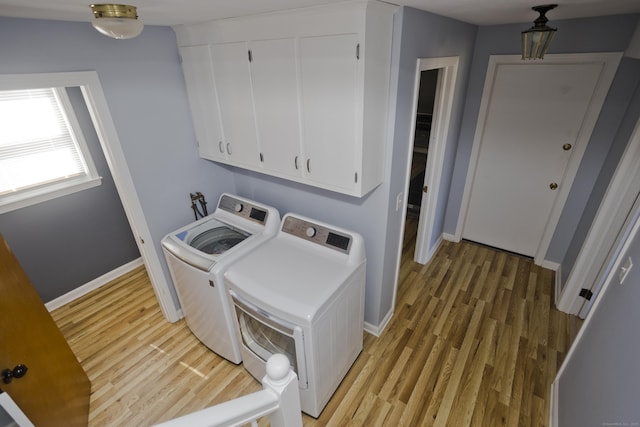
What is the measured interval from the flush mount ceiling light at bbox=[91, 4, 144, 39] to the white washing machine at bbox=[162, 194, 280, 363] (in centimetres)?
131

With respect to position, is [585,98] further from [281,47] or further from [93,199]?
[93,199]

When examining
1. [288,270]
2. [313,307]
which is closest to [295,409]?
[313,307]

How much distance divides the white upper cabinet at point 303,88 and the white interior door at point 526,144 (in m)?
1.84

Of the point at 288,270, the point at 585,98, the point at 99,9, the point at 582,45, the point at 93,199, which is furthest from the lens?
the point at 93,199

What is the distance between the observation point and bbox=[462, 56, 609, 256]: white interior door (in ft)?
8.59

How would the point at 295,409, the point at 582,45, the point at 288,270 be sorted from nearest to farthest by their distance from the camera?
the point at 295,409, the point at 288,270, the point at 582,45

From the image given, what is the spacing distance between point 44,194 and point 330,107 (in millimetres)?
2620

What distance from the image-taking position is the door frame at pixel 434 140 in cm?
217

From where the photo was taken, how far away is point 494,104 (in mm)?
2975

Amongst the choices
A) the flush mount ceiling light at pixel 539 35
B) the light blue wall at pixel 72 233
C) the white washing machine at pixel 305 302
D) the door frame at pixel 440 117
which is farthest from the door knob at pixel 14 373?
the flush mount ceiling light at pixel 539 35

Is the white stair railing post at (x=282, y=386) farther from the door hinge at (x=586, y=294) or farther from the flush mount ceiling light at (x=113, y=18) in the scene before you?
the door hinge at (x=586, y=294)

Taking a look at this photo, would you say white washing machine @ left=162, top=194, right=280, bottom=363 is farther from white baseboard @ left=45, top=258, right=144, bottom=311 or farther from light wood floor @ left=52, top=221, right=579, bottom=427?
white baseboard @ left=45, top=258, right=144, bottom=311

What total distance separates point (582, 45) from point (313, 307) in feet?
9.52

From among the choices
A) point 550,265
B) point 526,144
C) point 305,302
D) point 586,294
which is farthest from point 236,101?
point 550,265
